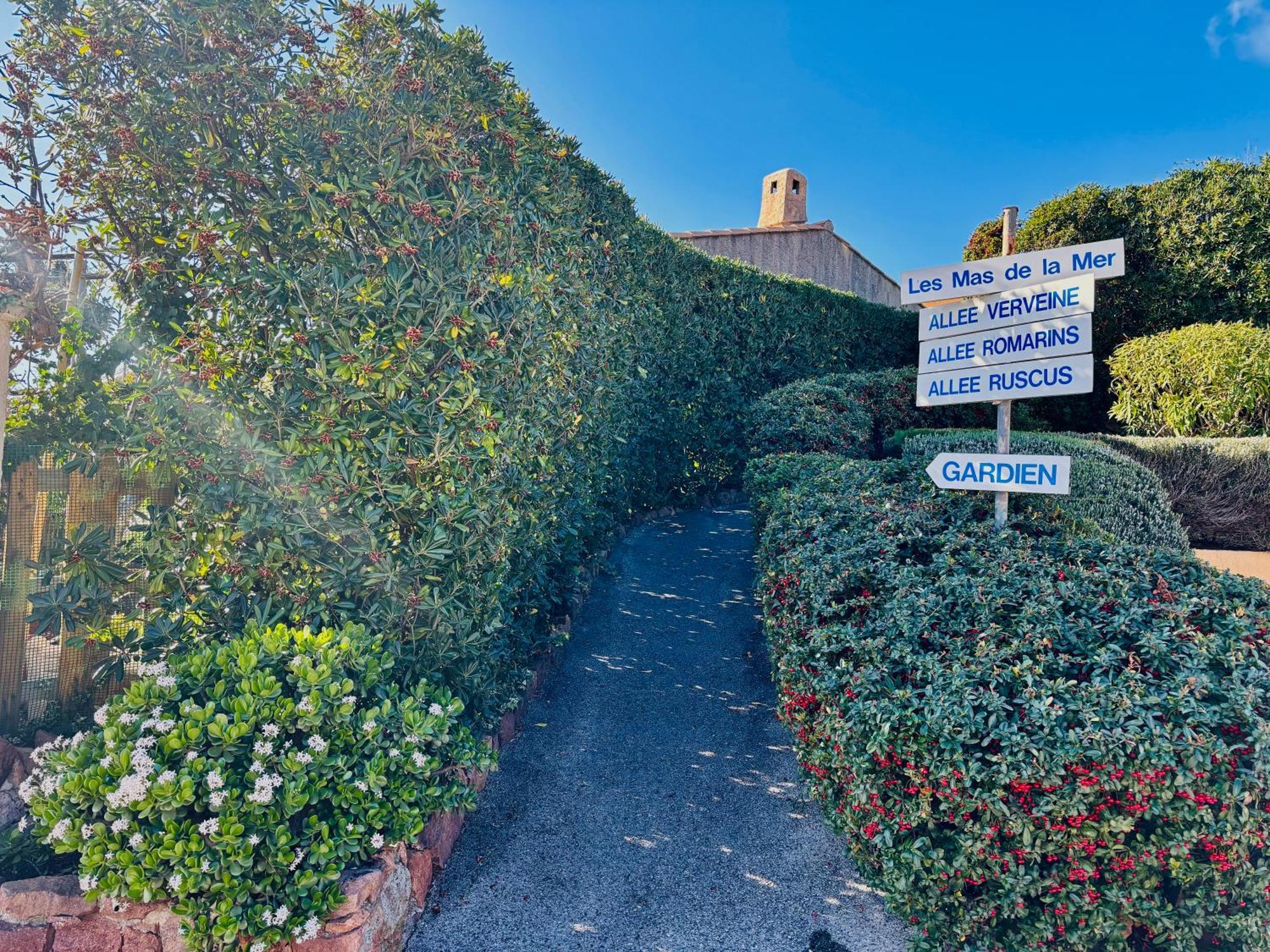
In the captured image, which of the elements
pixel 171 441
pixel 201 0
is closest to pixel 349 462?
pixel 171 441

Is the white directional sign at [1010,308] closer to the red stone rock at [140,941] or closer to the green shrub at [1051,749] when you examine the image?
the green shrub at [1051,749]

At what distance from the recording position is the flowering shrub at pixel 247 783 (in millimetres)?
2047

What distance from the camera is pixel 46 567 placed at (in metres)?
2.83

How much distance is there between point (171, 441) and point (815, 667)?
10.6 feet

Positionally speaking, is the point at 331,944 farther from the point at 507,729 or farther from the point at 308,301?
the point at 308,301

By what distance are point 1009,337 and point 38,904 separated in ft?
17.5

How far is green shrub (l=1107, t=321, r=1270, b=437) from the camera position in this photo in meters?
7.15

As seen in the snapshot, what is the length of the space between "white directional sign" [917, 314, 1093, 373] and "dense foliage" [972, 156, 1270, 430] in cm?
739

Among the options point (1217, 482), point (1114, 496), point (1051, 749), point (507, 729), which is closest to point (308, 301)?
point (507, 729)

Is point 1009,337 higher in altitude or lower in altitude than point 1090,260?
lower

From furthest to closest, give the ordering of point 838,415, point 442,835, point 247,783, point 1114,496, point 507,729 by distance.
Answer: point 838,415, point 1114,496, point 507,729, point 442,835, point 247,783

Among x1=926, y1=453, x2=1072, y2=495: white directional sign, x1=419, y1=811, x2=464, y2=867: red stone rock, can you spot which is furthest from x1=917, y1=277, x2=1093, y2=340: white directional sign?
x1=419, y1=811, x2=464, y2=867: red stone rock

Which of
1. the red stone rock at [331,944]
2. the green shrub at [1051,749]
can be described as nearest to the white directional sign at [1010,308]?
the green shrub at [1051,749]

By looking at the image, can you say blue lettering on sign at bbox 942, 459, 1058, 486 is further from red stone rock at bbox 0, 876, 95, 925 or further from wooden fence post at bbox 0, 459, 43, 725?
wooden fence post at bbox 0, 459, 43, 725
